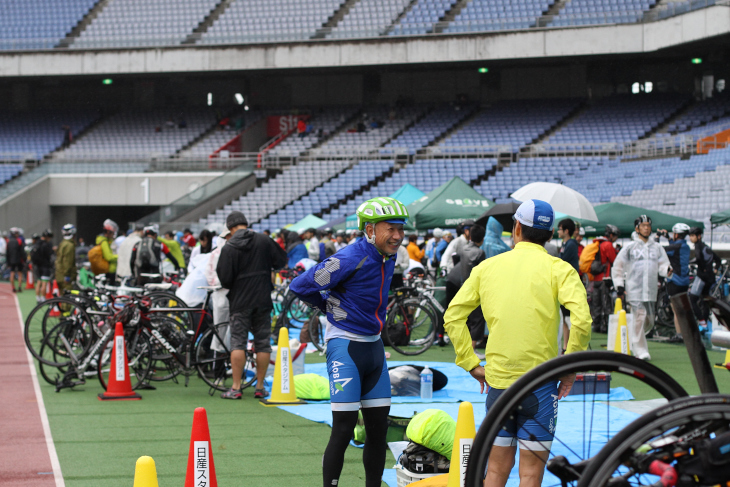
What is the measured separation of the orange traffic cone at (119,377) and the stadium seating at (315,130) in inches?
1063

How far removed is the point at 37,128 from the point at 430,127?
63.2 ft

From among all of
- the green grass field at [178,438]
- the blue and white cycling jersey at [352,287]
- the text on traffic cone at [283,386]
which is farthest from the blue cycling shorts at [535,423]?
the text on traffic cone at [283,386]

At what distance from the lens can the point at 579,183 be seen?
93.5 feet

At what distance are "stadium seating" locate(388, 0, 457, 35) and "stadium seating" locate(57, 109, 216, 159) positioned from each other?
34.5 feet

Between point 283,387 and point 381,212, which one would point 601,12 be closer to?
point 283,387

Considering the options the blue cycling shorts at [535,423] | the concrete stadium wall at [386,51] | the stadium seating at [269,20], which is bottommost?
the blue cycling shorts at [535,423]

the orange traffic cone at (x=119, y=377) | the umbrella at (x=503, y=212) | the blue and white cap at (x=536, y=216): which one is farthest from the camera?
the umbrella at (x=503, y=212)

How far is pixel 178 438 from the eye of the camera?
697cm

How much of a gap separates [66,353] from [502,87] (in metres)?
31.4

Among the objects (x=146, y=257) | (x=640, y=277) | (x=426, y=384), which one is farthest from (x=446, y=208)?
(x=426, y=384)

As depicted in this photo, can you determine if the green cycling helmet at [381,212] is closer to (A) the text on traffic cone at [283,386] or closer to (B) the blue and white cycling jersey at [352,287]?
(B) the blue and white cycling jersey at [352,287]

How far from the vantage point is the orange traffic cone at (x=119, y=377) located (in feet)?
28.6

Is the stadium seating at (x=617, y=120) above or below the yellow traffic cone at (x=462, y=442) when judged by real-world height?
above

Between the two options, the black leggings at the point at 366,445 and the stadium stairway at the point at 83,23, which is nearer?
the black leggings at the point at 366,445
